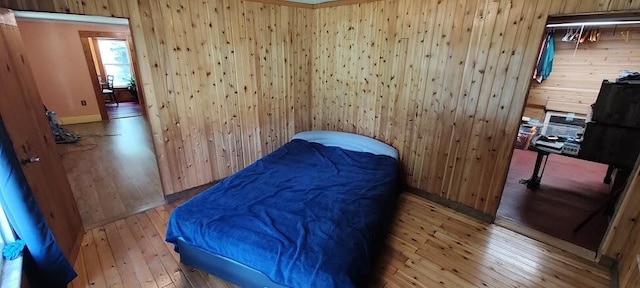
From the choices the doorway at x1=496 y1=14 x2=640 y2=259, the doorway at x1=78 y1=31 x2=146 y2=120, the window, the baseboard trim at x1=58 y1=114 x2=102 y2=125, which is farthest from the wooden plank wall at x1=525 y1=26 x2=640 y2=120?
the window

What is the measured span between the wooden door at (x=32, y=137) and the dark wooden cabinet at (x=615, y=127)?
4.30 m

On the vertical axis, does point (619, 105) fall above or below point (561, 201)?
above

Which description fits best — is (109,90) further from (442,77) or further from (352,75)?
(442,77)

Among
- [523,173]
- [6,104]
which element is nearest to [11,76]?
[6,104]

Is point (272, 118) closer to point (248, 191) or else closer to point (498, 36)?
point (248, 191)

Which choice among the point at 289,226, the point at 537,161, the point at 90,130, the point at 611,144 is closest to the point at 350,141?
the point at 289,226

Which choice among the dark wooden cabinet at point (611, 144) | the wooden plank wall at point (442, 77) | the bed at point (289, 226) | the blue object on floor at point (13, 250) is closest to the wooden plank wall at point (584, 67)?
the dark wooden cabinet at point (611, 144)

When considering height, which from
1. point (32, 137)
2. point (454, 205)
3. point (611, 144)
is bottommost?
point (454, 205)

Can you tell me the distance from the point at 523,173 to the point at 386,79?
8.26ft

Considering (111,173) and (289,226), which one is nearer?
(289,226)

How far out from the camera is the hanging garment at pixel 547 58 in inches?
176

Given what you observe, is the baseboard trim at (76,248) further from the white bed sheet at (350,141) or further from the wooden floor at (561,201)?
the wooden floor at (561,201)

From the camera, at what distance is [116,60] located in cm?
840

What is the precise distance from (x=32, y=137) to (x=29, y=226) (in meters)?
0.66
